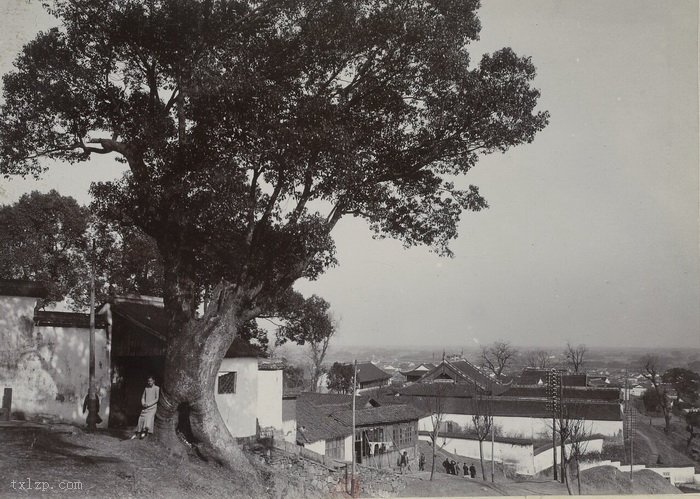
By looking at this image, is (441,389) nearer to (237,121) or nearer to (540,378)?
(540,378)

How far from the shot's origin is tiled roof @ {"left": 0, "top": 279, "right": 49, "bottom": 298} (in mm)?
8859

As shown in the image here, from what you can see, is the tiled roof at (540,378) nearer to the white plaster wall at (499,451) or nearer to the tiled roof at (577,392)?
the tiled roof at (577,392)

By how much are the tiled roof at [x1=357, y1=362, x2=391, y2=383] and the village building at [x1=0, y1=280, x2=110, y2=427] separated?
33.8m

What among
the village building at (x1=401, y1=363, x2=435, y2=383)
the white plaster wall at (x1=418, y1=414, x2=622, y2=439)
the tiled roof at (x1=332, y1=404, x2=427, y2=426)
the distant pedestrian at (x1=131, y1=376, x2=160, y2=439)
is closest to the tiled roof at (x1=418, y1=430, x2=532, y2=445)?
the white plaster wall at (x1=418, y1=414, x2=622, y2=439)

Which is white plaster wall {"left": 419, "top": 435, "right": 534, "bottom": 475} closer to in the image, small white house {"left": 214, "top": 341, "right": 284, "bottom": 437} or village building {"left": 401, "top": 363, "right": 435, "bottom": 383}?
small white house {"left": 214, "top": 341, "right": 284, "bottom": 437}

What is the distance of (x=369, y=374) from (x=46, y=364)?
36.8 metres

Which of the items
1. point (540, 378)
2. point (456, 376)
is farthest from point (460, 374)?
point (540, 378)

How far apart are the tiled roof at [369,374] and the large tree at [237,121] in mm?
36366

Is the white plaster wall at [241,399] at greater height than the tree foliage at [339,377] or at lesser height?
greater

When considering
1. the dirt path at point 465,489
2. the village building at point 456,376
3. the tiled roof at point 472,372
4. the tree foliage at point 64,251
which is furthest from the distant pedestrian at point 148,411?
the tiled roof at point 472,372

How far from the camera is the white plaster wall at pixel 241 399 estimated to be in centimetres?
1135

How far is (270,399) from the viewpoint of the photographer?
13.7 meters

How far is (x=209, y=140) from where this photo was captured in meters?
7.36

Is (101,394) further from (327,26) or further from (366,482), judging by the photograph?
(327,26)
